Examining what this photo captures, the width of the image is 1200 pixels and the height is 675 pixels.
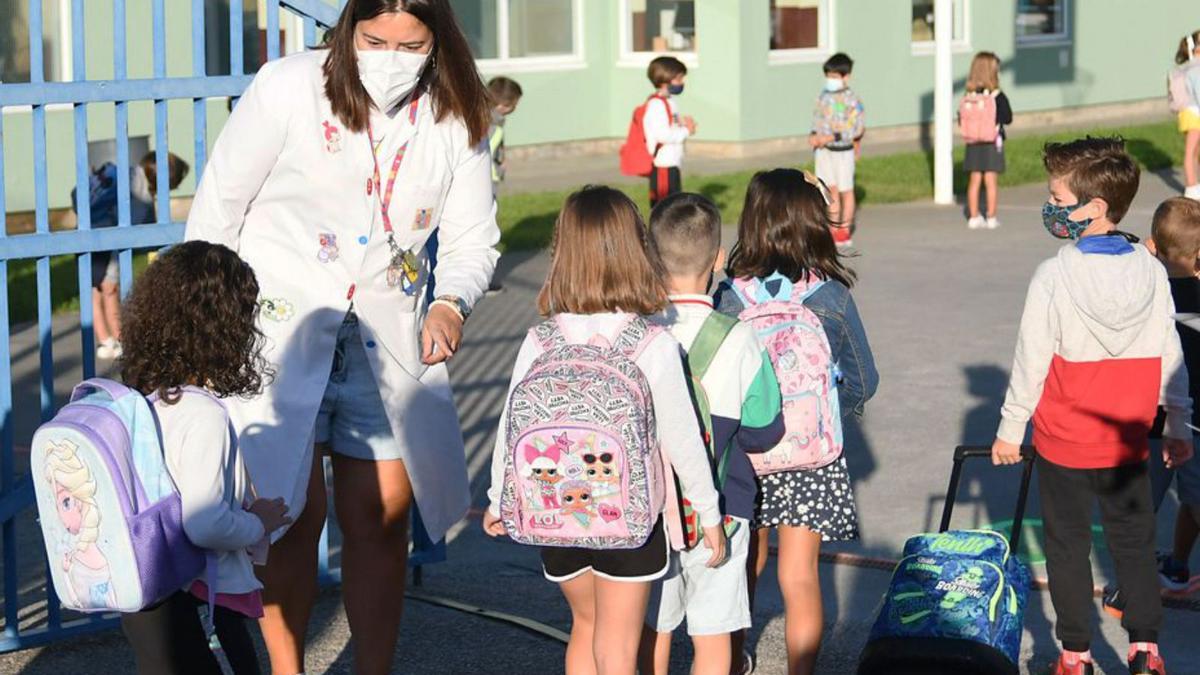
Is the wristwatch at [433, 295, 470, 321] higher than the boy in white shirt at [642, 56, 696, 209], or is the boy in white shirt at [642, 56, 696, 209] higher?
the boy in white shirt at [642, 56, 696, 209]

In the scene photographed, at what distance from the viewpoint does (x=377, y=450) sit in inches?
191

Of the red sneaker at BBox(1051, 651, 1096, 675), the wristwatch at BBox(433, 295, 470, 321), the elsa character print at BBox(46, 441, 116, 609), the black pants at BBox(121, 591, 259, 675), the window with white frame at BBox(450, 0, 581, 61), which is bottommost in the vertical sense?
the red sneaker at BBox(1051, 651, 1096, 675)

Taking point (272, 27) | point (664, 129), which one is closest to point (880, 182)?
point (664, 129)

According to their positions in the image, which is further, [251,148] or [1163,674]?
[1163,674]

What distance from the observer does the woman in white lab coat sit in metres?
4.59

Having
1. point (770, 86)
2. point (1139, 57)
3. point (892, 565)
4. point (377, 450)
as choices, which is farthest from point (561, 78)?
point (377, 450)

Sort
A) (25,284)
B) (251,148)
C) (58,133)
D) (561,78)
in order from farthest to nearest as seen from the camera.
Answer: (561,78), (58,133), (25,284), (251,148)

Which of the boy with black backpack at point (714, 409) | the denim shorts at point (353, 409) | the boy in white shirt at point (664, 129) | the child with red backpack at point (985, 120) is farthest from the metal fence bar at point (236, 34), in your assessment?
the child with red backpack at point (985, 120)

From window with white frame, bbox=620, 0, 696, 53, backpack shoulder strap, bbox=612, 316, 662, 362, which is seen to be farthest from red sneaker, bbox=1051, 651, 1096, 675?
window with white frame, bbox=620, 0, 696, 53

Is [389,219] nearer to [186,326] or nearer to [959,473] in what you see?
[186,326]

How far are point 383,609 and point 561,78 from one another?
61.3ft

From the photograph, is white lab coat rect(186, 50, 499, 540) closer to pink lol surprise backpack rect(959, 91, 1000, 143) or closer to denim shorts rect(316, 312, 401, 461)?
denim shorts rect(316, 312, 401, 461)

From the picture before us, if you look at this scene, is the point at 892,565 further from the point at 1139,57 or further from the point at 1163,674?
the point at 1139,57

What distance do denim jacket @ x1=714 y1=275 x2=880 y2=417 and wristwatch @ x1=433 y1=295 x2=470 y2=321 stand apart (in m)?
0.90
